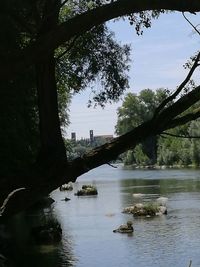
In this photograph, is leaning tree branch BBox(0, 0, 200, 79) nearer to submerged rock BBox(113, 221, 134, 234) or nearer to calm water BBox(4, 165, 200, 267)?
calm water BBox(4, 165, 200, 267)

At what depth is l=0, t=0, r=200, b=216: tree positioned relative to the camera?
4938 mm

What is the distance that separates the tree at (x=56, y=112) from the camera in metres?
4.94

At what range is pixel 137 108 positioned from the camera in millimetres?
110438

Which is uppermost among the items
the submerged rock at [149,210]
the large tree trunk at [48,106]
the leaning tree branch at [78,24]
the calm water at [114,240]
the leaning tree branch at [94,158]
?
the leaning tree branch at [78,24]

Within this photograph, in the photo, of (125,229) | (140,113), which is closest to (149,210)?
(125,229)

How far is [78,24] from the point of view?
16.3 feet

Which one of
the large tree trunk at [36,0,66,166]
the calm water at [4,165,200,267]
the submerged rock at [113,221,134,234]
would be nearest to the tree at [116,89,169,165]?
the calm water at [4,165,200,267]

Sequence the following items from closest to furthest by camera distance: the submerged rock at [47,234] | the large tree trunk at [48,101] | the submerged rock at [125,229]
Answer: the large tree trunk at [48,101] → the submerged rock at [47,234] → the submerged rock at [125,229]

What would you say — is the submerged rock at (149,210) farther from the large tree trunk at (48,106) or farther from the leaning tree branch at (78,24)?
the leaning tree branch at (78,24)

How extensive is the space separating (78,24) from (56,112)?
111 cm

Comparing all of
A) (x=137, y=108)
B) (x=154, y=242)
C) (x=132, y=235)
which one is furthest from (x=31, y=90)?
(x=137, y=108)

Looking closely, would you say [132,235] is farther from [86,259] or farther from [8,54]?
[8,54]

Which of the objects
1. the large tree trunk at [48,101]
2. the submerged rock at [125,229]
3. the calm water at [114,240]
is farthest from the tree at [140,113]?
the large tree trunk at [48,101]

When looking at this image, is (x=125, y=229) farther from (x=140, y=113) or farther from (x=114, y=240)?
(x=140, y=113)
